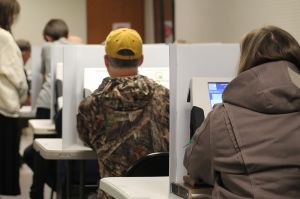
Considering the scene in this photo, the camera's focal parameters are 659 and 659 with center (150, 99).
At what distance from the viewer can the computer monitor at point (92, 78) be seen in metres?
3.39

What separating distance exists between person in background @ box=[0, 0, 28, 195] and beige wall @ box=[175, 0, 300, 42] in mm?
1577

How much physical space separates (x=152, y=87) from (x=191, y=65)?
578mm

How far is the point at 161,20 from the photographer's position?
8297 millimetres

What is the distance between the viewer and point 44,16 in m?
9.47

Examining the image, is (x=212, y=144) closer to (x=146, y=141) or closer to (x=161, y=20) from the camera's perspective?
(x=146, y=141)

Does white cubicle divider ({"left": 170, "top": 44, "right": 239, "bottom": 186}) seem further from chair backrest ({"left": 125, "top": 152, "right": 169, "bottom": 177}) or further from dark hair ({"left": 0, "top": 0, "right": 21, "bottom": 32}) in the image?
dark hair ({"left": 0, "top": 0, "right": 21, "bottom": 32})

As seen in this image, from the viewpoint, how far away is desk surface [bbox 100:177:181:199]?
2.11m

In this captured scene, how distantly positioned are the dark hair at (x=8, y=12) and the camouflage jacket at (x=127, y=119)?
162 centimetres

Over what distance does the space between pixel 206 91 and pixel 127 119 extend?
682 millimetres

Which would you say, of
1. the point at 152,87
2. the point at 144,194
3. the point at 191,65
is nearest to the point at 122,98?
the point at 152,87

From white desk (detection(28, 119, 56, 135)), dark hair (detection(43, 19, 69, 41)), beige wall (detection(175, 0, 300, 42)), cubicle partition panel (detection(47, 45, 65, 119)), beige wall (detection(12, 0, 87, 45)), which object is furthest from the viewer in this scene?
beige wall (detection(12, 0, 87, 45))

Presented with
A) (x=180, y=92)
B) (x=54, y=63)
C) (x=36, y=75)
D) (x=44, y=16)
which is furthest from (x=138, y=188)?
(x=44, y=16)

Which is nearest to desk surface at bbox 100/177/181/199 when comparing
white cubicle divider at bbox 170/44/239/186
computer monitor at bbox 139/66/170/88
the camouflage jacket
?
white cubicle divider at bbox 170/44/239/186

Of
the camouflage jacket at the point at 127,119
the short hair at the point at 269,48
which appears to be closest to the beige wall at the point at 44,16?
the camouflage jacket at the point at 127,119
